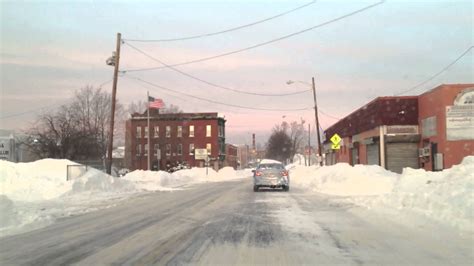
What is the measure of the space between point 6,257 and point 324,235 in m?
6.33

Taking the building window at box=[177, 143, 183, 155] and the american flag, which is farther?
the building window at box=[177, 143, 183, 155]

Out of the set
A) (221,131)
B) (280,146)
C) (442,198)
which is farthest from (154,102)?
(280,146)

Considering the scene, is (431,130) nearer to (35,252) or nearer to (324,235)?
(324,235)

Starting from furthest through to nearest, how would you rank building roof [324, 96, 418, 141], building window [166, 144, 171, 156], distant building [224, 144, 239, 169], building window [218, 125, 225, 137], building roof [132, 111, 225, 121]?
distant building [224, 144, 239, 169] < building window [218, 125, 225, 137] < building window [166, 144, 171, 156] < building roof [132, 111, 225, 121] < building roof [324, 96, 418, 141]

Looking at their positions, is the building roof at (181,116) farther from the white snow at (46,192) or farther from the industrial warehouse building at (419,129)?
the white snow at (46,192)

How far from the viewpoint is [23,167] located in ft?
92.5

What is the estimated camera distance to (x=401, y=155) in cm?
4331

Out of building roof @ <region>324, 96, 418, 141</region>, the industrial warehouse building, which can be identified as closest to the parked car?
the industrial warehouse building

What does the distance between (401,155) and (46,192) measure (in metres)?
28.8

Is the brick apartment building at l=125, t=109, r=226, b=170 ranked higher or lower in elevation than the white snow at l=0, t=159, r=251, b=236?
higher

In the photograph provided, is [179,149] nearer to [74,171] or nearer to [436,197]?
[74,171]

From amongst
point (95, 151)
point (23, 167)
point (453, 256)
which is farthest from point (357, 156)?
point (453, 256)

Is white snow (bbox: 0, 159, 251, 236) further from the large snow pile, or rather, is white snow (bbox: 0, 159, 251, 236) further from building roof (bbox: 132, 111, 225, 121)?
building roof (bbox: 132, 111, 225, 121)

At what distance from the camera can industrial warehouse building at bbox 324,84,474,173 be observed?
36125mm
